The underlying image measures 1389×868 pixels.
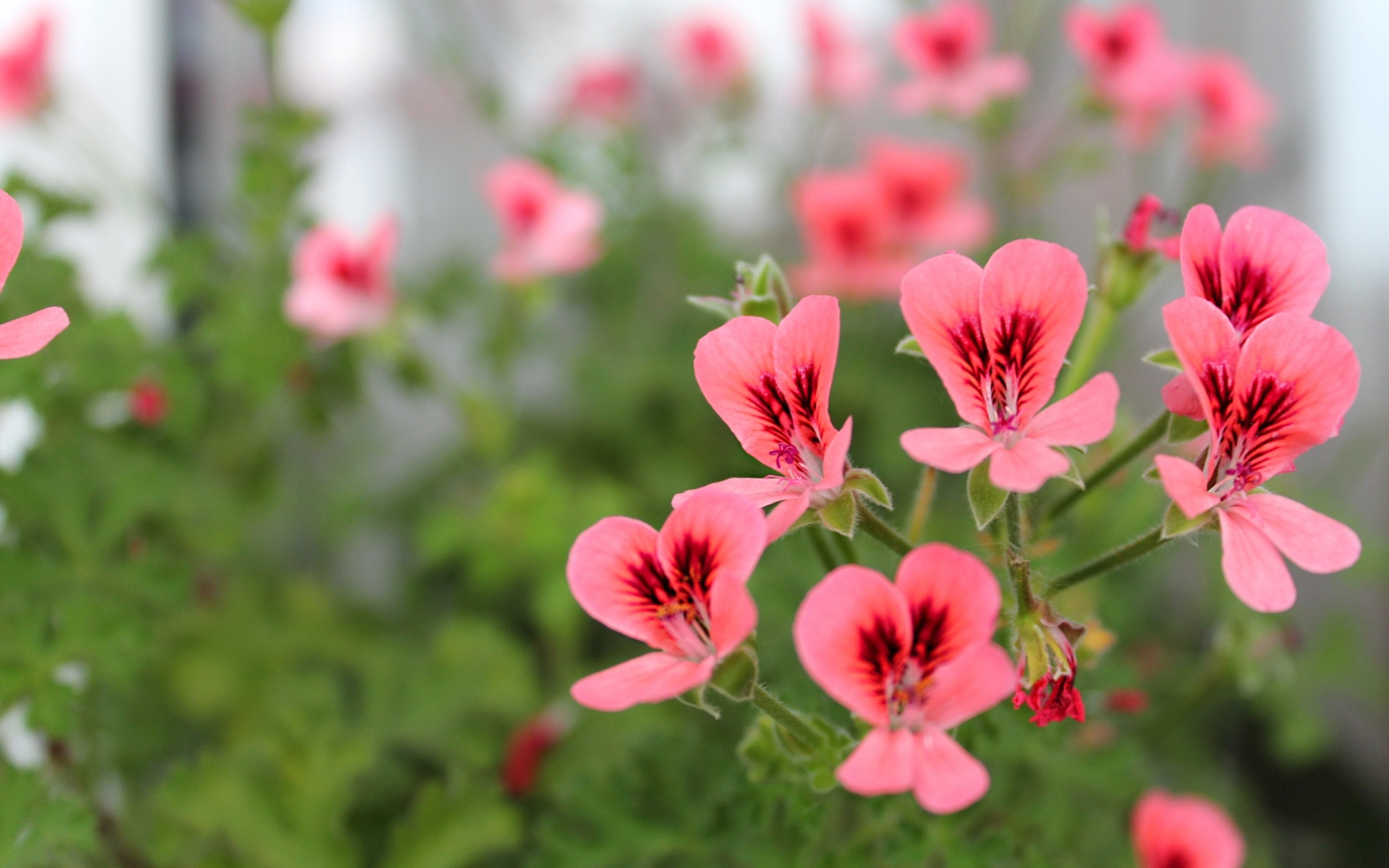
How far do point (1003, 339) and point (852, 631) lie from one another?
0.49 ft

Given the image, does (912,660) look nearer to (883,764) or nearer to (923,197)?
(883,764)

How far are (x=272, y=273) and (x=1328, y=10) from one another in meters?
1.59

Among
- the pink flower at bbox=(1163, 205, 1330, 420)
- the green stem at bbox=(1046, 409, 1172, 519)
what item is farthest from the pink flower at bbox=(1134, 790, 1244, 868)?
the pink flower at bbox=(1163, 205, 1330, 420)

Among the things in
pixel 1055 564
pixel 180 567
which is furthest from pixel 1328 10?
pixel 180 567

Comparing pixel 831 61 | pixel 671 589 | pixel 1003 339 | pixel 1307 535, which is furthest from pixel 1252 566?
pixel 831 61

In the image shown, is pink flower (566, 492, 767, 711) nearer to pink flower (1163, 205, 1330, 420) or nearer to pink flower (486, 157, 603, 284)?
pink flower (1163, 205, 1330, 420)

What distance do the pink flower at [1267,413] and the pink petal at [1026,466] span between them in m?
0.04

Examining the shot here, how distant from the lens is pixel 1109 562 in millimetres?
485

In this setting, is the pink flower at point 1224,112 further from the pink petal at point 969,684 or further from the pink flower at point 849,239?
the pink petal at point 969,684

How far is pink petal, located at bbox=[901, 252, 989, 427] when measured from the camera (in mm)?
426

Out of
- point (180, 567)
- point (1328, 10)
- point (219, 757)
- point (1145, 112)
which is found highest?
point (1328, 10)

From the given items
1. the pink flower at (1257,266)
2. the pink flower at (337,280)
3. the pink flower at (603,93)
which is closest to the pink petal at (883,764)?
the pink flower at (1257,266)

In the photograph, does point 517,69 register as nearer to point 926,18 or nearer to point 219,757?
point 926,18

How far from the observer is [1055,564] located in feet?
2.12
